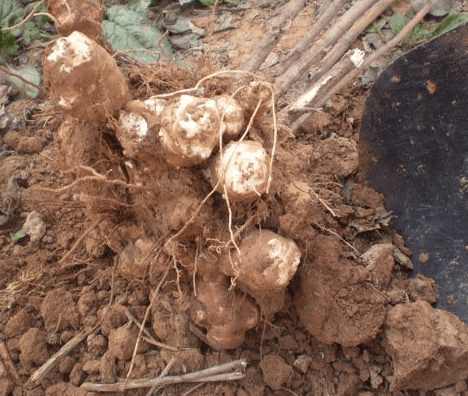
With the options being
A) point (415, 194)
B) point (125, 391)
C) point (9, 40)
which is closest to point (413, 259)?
point (415, 194)

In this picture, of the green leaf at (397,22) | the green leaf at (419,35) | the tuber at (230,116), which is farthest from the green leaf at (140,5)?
the tuber at (230,116)

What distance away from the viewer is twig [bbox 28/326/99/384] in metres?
1.45

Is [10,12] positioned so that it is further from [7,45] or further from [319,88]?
[319,88]

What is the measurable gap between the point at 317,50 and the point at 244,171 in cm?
58

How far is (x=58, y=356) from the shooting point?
1495 mm

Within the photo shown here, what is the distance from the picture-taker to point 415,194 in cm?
169

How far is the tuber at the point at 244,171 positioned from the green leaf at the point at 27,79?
56.2 inches

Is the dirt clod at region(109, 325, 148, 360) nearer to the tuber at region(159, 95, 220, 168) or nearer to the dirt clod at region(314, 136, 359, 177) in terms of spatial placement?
the tuber at region(159, 95, 220, 168)

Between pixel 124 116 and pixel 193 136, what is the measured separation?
24 centimetres

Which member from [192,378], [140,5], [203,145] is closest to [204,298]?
[192,378]

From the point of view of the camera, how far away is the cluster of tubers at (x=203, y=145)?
114cm

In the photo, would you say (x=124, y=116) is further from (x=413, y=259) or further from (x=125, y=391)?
(x=413, y=259)

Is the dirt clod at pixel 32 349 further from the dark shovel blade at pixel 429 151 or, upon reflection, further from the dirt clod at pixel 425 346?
the dark shovel blade at pixel 429 151

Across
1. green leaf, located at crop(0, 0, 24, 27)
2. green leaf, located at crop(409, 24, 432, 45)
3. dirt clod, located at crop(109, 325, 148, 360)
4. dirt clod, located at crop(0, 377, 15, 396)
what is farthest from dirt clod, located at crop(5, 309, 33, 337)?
green leaf, located at crop(409, 24, 432, 45)
